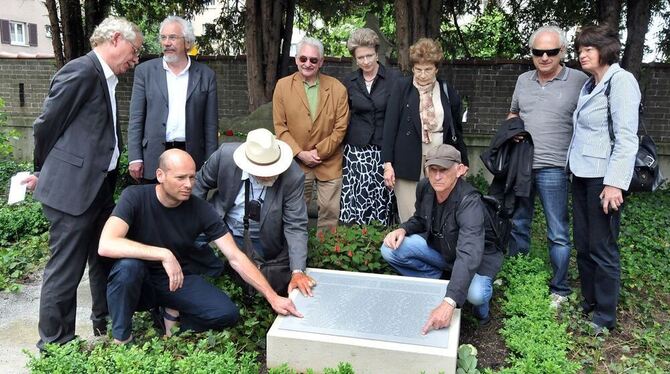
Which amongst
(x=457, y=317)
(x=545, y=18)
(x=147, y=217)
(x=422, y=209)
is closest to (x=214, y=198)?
(x=147, y=217)

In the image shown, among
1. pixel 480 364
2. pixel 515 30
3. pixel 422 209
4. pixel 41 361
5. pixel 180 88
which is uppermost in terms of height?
pixel 515 30

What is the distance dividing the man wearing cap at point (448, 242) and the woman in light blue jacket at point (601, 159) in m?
0.60

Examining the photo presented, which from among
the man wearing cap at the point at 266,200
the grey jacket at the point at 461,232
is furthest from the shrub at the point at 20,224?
the grey jacket at the point at 461,232

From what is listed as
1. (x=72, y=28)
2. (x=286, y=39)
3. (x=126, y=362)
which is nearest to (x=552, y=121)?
(x=126, y=362)

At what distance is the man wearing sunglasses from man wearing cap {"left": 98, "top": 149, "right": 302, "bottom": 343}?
1891mm

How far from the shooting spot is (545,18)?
9688 mm

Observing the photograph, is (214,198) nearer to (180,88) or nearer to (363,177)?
(180,88)

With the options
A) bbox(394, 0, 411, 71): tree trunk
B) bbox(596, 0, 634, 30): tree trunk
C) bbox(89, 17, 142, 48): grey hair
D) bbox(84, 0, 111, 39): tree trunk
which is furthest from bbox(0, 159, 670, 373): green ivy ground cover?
bbox(84, 0, 111, 39): tree trunk

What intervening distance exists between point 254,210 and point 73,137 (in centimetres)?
112

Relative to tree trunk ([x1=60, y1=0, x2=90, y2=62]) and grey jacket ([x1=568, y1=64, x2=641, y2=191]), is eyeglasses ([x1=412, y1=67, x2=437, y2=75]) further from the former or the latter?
tree trunk ([x1=60, y1=0, x2=90, y2=62])

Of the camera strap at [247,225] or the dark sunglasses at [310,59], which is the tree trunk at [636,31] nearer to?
the dark sunglasses at [310,59]

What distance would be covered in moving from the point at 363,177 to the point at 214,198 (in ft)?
4.02

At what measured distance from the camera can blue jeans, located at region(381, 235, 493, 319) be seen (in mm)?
3510

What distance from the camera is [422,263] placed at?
3.79 meters
